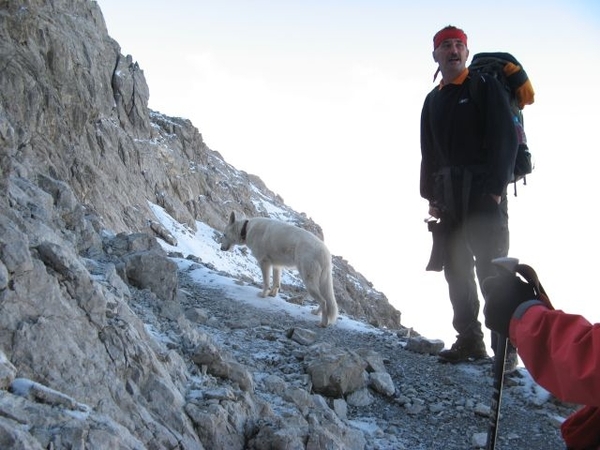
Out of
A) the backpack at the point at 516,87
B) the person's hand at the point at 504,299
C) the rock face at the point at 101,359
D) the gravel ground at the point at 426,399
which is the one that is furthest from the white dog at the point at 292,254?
the person's hand at the point at 504,299

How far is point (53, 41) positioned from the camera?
28641 mm

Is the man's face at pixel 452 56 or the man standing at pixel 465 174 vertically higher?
the man's face at pixel 452 56

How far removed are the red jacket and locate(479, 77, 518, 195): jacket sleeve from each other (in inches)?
134

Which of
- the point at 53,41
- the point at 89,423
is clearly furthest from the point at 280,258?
the point at 53,41

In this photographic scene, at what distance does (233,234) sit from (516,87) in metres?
7.97

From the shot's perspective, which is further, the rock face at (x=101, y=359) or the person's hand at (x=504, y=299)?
the rock face at (x=101, y=359)

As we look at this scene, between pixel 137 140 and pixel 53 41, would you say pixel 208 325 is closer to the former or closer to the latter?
pixel 53 41

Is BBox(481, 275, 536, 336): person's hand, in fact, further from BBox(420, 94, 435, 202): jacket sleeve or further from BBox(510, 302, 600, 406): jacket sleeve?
BBox(420, 94, 435, 202): jacket sleeve

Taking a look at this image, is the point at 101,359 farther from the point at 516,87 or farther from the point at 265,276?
the point at 265,276

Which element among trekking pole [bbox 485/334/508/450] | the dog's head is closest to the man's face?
trekking pole [bbox 485/334/508/450]

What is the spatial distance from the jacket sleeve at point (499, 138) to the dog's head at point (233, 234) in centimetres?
725

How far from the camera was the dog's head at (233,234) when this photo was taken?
11.6 m

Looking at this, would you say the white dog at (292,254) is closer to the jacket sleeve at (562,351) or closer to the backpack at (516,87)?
the backpack at (516,87)

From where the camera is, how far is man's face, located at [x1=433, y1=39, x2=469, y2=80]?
5305 mm
